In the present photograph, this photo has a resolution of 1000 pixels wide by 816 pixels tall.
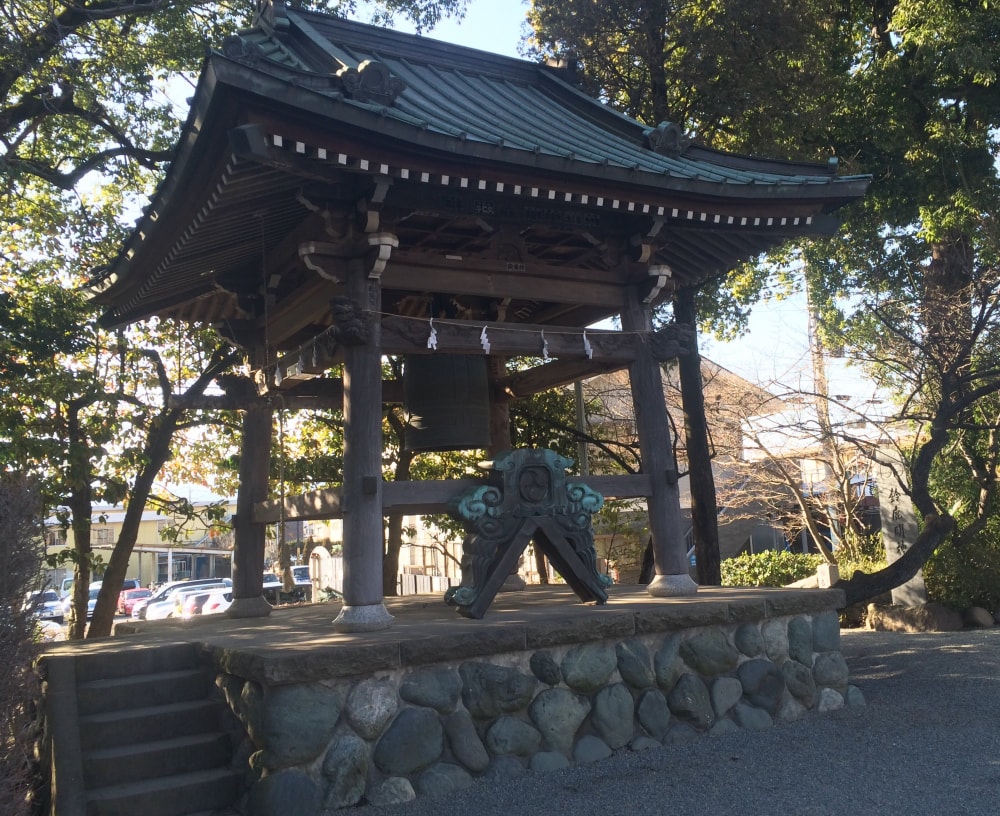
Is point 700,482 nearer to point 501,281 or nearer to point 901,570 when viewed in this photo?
point 901,570

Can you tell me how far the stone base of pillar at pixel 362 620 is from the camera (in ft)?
18.8

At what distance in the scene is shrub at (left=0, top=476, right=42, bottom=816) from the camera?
3.81 m

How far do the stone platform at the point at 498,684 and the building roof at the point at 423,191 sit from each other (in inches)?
108

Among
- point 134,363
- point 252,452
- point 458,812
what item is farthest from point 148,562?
point 458,812

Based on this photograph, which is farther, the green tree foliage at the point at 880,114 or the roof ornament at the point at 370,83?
the green tree foliage at the point at 880,114

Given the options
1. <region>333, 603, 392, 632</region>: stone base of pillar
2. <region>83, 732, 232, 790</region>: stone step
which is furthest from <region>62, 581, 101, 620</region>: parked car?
<region>83, 732, 232, 790</region>: stone step

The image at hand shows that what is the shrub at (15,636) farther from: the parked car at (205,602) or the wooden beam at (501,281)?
the parked car at (205,602)

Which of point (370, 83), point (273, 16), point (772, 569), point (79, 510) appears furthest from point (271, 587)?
point (370, 83)

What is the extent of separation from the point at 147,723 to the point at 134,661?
547 millimetres

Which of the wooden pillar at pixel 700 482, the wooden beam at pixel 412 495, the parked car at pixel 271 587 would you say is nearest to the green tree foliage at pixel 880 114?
the wooden pillar at pixel 700 482

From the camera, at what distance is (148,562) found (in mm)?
57406

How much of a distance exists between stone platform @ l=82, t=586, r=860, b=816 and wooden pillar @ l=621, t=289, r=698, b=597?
29 centimetres

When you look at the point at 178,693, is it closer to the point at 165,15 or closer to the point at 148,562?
the point at 165,15

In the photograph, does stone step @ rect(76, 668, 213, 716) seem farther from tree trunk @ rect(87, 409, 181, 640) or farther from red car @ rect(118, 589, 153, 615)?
red car @ rect(118, 589, 153, 615)
